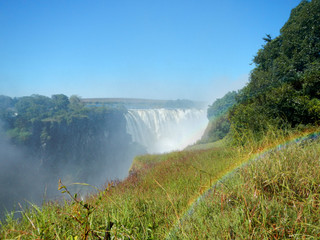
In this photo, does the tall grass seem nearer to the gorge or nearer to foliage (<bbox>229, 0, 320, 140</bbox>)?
foliage (<bbox>229, 0, 320, 140</bbox>)

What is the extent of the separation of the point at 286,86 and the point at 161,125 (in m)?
48.0

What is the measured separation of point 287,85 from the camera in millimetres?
8562

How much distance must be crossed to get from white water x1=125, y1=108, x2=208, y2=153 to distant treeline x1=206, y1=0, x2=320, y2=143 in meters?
40.0

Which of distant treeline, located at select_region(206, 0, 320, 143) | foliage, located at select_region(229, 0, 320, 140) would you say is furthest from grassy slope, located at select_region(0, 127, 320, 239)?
foliage, located at select_region(229, 0, 320, 140)

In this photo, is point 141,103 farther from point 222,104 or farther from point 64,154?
point 222,104

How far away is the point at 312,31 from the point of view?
1128cm

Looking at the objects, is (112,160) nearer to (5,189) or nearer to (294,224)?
(5,189)

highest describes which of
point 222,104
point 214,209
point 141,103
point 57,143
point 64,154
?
point 141,103

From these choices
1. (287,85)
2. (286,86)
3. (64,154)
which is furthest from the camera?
(64,154)

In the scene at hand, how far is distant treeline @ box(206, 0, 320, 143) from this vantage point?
7.27 meters

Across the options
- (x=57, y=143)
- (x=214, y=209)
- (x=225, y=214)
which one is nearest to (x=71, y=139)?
(x=57, y=143)

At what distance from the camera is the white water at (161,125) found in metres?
53.8

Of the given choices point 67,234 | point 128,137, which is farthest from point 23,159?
point 67,234

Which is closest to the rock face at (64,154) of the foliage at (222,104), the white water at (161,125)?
the white water at (161,125)
